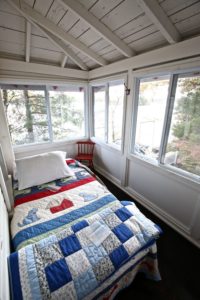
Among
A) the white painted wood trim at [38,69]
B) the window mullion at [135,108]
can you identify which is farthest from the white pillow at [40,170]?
the white painted wood trim at [38,69]

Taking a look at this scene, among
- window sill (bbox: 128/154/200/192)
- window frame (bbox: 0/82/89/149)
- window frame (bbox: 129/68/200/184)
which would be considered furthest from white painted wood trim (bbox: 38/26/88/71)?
window sill (bbox: 128/154/200/192)

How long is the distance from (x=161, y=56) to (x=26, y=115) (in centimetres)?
229

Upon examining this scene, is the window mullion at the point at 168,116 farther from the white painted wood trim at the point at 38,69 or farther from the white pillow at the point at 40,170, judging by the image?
the white painted wood trim at the point at 38,69

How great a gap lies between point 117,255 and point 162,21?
1964 mm

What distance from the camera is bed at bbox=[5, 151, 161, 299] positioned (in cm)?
89

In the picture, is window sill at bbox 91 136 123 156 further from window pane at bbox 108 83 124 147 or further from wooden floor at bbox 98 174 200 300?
wooden floor at bbox 98 174 200 300

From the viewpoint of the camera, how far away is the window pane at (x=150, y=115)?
189cm

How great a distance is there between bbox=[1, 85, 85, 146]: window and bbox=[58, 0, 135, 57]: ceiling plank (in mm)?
1463

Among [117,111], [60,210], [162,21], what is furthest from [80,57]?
[60,210]

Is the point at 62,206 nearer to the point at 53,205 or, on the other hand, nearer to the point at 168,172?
the point at 53,205

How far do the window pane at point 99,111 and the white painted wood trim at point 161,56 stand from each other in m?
0.56

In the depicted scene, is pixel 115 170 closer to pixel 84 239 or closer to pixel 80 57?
pixel 84 239

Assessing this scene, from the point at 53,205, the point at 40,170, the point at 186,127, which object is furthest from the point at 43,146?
the point at 186,127

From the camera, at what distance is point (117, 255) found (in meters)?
1.04
